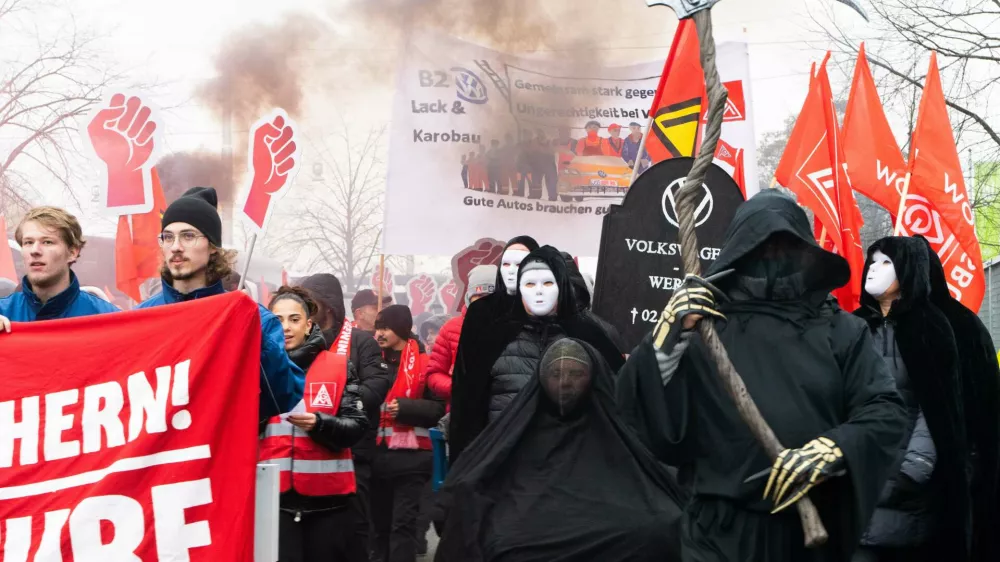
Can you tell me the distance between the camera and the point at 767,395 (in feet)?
13.5

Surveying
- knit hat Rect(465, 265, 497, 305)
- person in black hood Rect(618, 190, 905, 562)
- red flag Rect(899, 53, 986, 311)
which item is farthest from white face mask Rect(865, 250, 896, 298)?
knit hat Rect(465, 265, 497, 305)

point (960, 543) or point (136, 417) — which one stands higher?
point (136, 417)

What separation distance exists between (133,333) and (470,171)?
7131mm

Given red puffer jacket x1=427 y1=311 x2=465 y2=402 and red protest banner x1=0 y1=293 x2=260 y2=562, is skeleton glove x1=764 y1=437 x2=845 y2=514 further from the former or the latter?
red puffer jacket x1=427 y1=311 x2=465 y2=402

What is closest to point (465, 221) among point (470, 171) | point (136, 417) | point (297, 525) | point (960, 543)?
point (470, 171)

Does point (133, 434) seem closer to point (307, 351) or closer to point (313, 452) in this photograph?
point (313, 452)

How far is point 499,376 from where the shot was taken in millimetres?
6730

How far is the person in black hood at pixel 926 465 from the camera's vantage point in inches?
231

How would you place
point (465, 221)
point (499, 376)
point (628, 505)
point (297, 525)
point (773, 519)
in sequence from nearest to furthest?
point (773, 519) → point (628, 505) → point (297, 525) → point (499, 376) → point (465, 221)

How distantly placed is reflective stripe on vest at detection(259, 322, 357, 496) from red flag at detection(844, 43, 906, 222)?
5.22m

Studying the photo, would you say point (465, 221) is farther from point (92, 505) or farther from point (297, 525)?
point (92, 505)

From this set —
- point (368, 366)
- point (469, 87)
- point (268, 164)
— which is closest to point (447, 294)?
point (469, 87)

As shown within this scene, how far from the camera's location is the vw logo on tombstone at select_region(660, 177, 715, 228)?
281 inches

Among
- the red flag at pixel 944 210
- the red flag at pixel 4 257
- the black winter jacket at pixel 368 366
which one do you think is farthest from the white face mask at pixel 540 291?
the red flag at pixel 4 257
